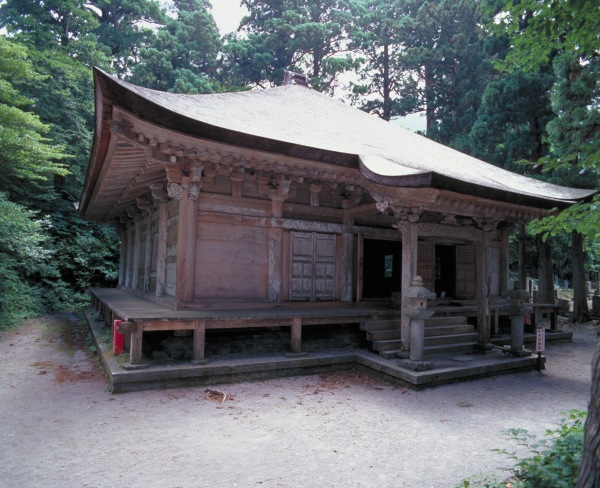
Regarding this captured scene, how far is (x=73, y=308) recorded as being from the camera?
1712 cm

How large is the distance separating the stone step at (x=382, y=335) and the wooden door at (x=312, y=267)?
1.31 m

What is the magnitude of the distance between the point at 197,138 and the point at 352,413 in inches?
182

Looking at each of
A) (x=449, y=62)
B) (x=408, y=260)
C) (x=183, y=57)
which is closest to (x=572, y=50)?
(x=408, y=260)

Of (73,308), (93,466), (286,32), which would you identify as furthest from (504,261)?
(286,32)

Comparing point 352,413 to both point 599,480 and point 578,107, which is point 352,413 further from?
point 578,107

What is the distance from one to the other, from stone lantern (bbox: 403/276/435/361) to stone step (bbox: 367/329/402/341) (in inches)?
46.1

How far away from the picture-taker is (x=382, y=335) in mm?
8117

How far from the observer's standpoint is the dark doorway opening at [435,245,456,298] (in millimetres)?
11594

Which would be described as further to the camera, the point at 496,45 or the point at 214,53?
the point at 214,53

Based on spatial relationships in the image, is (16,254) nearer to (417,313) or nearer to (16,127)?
(16,127)

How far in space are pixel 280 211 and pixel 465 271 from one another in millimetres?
6104

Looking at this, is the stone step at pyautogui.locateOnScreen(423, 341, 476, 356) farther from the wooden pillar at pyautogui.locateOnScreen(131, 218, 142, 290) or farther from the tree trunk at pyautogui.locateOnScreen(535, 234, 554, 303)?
the tree trunk at pyautogui.locateOnScreen(535, 234, 554, 303)

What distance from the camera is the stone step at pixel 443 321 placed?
8852 millimetres

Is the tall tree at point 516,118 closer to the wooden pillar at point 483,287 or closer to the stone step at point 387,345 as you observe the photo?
the wooden pillar at point 483,287
